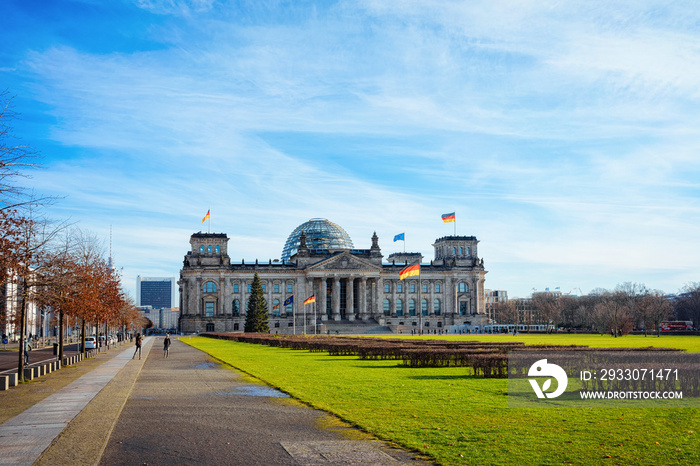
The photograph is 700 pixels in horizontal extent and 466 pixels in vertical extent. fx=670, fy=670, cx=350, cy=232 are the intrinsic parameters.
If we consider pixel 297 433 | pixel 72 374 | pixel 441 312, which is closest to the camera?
pixel 297 433

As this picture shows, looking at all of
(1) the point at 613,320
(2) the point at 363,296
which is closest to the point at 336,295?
(2) the point at 363,296

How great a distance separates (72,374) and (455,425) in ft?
82.3

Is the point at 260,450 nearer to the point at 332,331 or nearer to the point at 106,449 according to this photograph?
the point at 106,449

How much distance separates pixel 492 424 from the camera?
17359 millimetres

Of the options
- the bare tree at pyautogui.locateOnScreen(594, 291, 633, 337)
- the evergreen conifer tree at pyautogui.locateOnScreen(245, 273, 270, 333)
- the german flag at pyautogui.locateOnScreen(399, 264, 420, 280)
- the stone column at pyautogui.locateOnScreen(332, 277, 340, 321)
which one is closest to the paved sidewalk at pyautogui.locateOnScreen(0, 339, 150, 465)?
the german flag at pyautogui.locateOnScreen(399, 264, 420, 280)

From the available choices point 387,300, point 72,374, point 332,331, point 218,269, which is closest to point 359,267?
point 387,300

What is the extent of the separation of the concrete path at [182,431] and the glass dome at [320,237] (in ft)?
478

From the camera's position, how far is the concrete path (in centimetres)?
1375

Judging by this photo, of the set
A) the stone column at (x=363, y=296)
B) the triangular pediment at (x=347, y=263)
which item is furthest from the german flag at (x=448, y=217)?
the stone column at (x=363, y=296)

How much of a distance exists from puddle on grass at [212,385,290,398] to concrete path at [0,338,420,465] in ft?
0.12

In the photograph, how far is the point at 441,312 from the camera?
162 meters

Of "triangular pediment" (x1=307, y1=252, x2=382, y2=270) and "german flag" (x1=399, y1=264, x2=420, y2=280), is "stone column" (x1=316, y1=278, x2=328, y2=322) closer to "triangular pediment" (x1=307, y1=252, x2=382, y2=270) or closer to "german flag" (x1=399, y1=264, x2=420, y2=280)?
"triangular pediment" (x1=307, y1=252, x2=382, y2=270)

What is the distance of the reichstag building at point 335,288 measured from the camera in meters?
150

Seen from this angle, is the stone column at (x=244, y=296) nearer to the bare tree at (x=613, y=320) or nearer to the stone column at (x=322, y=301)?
the stone column at (x=322, y=301)
